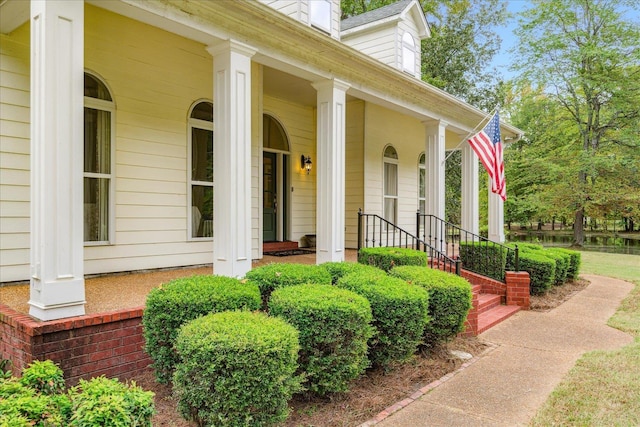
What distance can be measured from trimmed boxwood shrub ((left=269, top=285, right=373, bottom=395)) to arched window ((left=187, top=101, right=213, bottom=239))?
3550mm

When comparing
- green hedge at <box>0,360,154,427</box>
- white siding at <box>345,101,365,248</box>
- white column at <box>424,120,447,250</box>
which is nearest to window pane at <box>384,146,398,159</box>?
white siding at <box>345,101,365,248</box>

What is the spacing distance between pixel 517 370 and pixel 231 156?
12.7ft

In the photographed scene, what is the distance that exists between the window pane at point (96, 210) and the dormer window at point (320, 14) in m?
4.74

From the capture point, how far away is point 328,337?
3.12 meters

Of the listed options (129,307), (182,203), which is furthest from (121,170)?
(129,307)

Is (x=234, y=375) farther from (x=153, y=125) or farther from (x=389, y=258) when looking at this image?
(x=153, y=125)

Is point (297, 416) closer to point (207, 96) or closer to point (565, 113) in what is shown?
point (207, 96)

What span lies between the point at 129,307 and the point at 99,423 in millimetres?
2009

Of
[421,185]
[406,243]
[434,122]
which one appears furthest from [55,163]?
[421,185]

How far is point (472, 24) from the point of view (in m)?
18.9

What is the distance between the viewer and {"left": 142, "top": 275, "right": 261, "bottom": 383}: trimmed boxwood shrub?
3.14 m

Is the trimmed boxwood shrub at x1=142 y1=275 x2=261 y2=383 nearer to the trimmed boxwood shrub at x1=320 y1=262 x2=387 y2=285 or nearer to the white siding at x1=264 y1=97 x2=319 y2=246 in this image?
the trimmed boxwood shrub at x1=320 y1=262 x2=387 y2=285

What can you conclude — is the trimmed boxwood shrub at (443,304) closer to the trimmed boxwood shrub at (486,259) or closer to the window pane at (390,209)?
the trimmed boxwood shrub at (486,259)

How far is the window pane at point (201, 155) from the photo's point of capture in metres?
6.38
